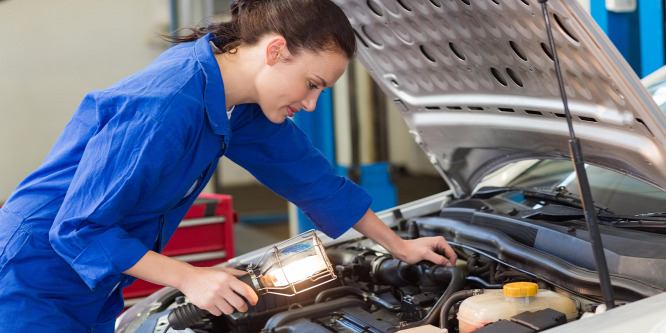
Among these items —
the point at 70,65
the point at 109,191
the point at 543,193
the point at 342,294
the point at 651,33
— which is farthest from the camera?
the point at 70,65

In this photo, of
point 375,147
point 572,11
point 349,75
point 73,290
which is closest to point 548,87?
point 572,11

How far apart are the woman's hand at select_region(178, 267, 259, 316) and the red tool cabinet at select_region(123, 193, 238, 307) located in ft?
6.75

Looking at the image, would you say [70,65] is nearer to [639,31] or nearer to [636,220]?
[639,31]

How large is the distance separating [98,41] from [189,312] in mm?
4863

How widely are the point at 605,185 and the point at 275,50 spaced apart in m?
1.07

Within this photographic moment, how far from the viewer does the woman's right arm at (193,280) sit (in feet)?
4.05

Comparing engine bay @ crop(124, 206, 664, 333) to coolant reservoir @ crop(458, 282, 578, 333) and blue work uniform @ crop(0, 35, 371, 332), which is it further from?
blue work uniform @ crop(0, 35, 371, 332)

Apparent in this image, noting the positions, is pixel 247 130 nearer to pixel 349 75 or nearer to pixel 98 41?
pixel 349 75

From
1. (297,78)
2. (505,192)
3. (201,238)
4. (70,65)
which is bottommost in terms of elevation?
(201,238)

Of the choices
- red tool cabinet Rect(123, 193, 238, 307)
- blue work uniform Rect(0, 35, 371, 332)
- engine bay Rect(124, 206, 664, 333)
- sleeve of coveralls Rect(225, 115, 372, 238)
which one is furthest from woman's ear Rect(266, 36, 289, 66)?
red tool cabinet Rect(123, 193, 238, 307)

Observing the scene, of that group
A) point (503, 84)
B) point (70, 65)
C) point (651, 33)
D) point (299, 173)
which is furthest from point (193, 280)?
point (70, 65)

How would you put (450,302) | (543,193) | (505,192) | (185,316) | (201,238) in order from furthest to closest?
1. (201,238)
2. (505,192)
3. (543,193)
4. (185,316)
5. (450,302)

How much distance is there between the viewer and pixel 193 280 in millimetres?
1251

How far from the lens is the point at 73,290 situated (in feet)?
4.50
